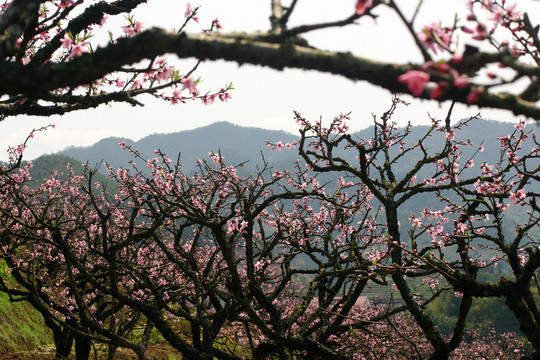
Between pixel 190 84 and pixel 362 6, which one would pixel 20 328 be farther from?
pixel 362 6

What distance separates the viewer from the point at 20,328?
14.7m

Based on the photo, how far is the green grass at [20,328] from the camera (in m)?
13.3

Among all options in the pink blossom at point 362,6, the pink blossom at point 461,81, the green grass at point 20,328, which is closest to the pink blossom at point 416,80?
the pink blossom at point 461,81

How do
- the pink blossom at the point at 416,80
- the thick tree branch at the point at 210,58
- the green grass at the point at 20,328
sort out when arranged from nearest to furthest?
the pink blossom at the point at 416,80, the thick tree branch at the point at 210,58, the green grass at the point at 20,328

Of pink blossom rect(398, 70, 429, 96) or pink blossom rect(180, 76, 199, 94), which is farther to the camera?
pink blossom rect(180, 76, 199, 94)

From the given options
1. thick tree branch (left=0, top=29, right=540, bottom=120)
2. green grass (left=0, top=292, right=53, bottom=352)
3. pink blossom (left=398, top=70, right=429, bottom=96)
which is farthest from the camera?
green grass (left=0, top=292, right=53, bottom=352)

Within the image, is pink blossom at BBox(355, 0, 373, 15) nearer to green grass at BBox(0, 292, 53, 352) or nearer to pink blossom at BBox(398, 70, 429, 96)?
pink blossom at BBox(398, 70, 429, 96)

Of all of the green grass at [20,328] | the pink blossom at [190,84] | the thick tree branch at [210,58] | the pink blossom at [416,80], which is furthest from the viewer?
the green grass at [20,328]

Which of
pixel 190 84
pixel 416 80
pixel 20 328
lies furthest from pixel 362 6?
pixel 20 328

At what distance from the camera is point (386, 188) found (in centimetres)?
789

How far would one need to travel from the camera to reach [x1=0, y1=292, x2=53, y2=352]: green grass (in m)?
13.3

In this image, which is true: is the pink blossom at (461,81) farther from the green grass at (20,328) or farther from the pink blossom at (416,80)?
the green grass at (20,328)

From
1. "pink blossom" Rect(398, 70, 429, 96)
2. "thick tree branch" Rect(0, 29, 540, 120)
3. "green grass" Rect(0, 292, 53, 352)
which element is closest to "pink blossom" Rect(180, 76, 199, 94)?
"thick tree branch" Rect(0, 29, 540, 120)

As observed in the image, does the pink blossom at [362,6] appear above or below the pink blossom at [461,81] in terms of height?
above
